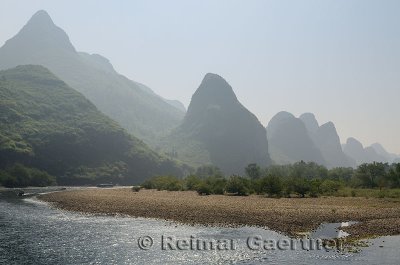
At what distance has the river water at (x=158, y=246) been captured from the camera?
3098 cm

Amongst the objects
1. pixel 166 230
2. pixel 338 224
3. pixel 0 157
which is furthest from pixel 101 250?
pixel 0 157

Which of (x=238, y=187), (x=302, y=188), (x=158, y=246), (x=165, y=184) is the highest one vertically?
(x=165, y=184)

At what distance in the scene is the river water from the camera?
30984 millimetres

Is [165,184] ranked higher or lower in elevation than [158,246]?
higher

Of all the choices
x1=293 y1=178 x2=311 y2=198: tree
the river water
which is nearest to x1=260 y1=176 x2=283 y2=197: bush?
x1=293 y1=178 x2=311 y2=198: tree

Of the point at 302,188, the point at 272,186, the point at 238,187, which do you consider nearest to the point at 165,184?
the point at 238,187

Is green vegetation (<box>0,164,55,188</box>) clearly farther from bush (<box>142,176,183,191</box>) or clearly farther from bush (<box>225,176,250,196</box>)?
bush (<box>225,176,250,196</box>)

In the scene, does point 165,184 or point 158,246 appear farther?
point 165,184

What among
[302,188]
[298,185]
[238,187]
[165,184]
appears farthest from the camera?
[165,184]

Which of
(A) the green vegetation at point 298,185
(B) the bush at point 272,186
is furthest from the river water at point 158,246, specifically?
(A) the green vegetation at point 298,185

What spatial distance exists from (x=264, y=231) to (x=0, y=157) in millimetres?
185950

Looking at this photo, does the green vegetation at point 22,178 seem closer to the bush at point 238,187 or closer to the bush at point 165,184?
the bush at point 165,184

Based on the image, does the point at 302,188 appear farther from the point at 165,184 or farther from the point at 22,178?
the point at 22,178

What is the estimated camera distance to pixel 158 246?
36.7 m
